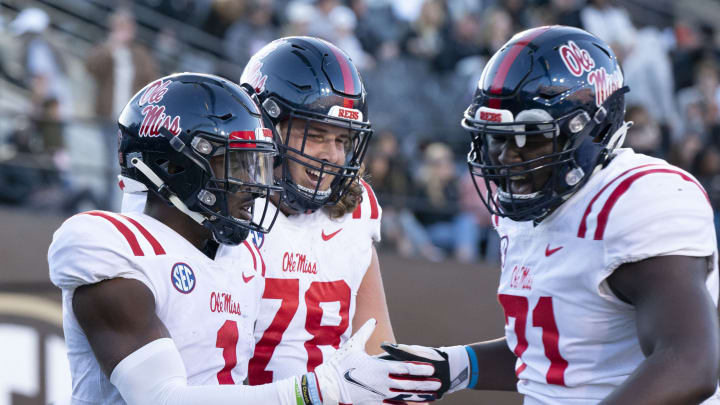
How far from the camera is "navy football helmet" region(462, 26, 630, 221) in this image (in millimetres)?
2678

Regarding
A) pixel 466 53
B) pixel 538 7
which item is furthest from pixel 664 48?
pixel 466 53

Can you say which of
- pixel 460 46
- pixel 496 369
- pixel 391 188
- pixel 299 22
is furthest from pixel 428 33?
pixel 496 369

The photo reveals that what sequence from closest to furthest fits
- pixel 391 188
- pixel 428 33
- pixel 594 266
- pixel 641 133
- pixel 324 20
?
pixel 594 266 < pixel 641 133 < pixel 391 188 < pixel 324 20 < pixel 428 33

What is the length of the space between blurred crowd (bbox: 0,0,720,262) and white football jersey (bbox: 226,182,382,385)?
11.4 ft

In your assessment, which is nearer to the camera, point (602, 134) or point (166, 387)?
point (166, 387)

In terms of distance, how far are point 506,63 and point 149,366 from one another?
1.36 meters

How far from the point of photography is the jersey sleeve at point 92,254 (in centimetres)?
259

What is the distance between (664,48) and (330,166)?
7439 millimetres

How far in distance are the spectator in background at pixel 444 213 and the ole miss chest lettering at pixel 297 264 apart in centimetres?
376

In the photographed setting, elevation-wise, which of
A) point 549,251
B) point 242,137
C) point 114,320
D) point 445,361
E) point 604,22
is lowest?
point 445,361

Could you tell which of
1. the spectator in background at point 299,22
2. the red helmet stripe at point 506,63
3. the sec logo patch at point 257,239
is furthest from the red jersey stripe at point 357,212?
the spectator in background at point 299,22

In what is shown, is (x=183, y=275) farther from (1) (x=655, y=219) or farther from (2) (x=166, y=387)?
(1) (x=655, y=219)

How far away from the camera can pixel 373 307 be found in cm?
349

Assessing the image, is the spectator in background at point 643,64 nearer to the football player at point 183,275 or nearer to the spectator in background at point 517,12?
the spectator in background at point 517,12
